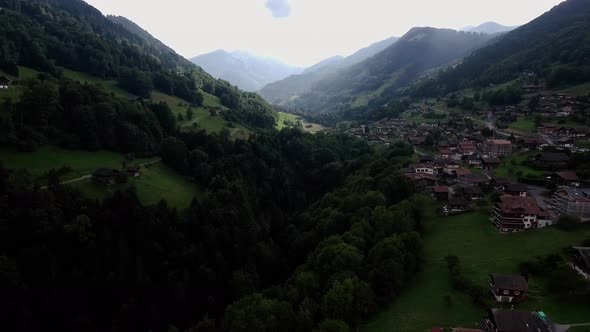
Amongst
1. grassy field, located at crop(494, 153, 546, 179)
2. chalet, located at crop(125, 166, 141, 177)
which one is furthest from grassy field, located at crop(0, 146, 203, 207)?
grassy field, located at crop(494, 153, 546, 179)

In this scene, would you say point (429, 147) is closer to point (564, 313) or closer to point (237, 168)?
point (237, 168)

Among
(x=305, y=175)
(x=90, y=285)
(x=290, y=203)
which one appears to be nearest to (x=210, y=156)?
(x=290, y=203)

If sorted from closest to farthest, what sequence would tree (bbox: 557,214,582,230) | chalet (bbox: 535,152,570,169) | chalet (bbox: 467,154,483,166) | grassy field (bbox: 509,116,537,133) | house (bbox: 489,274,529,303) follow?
house (bbox: 489,274,529,303) < tree (bbox: 557,214,582,230) < chalet (bbox: 535,152,570,169) < chalet (bbox: 467,154,483,166) < grassy field (bbox: 509,116,537,133)

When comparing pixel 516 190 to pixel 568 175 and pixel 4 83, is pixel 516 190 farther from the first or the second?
pixel 4 83

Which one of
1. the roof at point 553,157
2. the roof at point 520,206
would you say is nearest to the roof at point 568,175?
the roof at point 553,157

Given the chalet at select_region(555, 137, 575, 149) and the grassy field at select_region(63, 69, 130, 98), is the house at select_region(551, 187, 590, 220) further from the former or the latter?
the grassy field at select_region(63, 69, 130, 98)

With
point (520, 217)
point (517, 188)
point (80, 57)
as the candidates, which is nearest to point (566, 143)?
point (517, 188)
